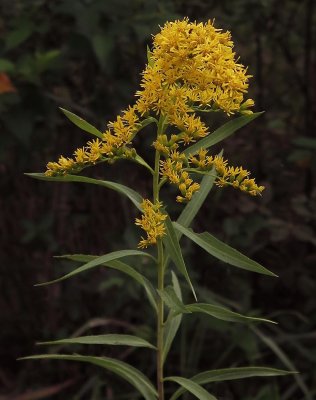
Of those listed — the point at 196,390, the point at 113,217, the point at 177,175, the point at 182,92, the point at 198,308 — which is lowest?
the point at 113,217


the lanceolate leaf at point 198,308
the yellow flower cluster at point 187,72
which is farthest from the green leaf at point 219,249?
the yellow flower cluster at point 187,72

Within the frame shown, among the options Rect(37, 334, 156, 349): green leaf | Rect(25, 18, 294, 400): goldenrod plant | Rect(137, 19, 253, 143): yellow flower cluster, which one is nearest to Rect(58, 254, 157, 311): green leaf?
Rect(25, 18, 294, 400): goldenrod plant

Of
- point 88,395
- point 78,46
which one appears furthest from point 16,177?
point 88,395

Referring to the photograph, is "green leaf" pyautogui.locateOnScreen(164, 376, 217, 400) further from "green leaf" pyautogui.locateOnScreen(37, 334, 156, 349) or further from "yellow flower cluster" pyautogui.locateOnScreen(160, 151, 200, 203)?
"yellow flower cluster" pyautogui.locateOnScreen(160, 151, 200, 203)

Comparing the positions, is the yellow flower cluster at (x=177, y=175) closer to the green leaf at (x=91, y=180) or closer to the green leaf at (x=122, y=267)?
the green leaf at (x=91, y=180)

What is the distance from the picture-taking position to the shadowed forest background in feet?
10.8

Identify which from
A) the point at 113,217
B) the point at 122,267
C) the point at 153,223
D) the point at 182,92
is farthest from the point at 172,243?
the point at 113,217

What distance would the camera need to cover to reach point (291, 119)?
454 cm

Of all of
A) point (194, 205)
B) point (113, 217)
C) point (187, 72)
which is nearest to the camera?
point (187, 72)

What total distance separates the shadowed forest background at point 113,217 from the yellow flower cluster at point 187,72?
1618mm

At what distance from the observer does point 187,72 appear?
151 centimetres

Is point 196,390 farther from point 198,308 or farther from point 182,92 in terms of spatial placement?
point 182,92

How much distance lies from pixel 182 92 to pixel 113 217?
2.38 m

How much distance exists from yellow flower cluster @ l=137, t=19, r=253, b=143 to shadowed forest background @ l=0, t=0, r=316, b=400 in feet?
5.31
